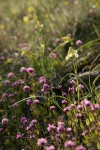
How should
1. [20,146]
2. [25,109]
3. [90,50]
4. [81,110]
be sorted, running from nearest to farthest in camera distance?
[81,110]
[20,146]
[25,109]
[90,50]

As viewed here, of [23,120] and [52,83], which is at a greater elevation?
[52,83]

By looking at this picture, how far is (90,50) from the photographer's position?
4.65m

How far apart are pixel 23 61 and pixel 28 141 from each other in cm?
214

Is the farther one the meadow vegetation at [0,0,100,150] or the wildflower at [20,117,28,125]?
the wildflower at [20,117,28,125]

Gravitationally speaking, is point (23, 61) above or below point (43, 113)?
above

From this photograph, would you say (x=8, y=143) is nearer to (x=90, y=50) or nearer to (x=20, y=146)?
(x=20, y=146)

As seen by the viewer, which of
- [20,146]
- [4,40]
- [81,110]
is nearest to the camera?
[81,110]

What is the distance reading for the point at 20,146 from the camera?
3.40 metres

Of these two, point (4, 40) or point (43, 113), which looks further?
point (4, 40)

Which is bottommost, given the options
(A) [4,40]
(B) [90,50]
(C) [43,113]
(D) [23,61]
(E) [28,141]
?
(E) [28,141]

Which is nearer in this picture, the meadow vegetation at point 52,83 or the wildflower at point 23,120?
the meadow vegetation at point 52,83

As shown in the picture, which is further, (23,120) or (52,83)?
(52,83)

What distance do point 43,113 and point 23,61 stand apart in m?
1.77

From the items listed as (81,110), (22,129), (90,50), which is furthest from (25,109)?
(90,50)
